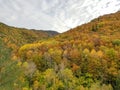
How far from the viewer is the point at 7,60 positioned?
31.2 m

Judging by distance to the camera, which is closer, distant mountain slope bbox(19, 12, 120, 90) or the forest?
the forest

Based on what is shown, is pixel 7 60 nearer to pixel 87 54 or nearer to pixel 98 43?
pixel 87 54

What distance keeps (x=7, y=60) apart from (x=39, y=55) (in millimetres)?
134645

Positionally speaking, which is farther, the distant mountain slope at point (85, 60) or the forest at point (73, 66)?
the distant mountain slope at point (85, 60)

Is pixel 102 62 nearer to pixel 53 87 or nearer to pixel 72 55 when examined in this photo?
pixel 72 55

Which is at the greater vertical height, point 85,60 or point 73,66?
point 85,60

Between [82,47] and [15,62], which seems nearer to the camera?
[15,62]

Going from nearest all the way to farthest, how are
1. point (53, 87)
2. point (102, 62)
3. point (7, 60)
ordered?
point (7, 60) < point (53, 87) < point (102, 62)

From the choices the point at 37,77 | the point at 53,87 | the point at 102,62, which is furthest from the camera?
the point at 102,62

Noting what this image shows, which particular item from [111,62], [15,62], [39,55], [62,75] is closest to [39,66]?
[39,55]

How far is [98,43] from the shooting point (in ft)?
620

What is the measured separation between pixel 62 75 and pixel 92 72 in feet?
Answer: 52.9

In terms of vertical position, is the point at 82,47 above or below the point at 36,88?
above

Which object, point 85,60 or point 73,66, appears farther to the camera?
point 85,60
